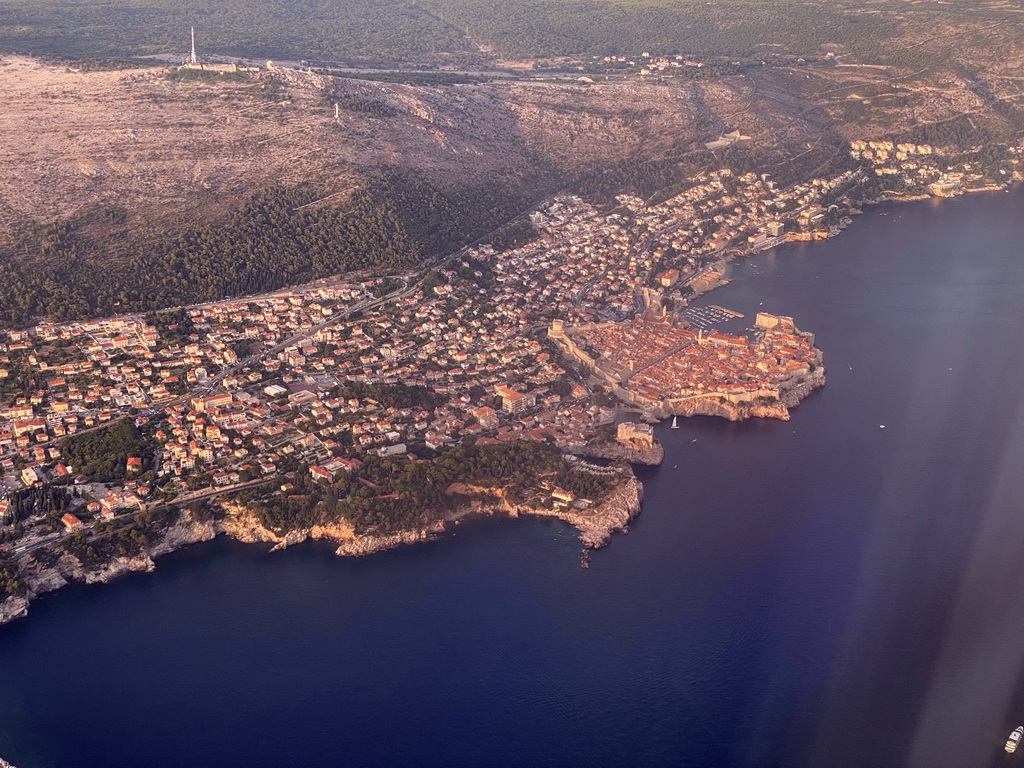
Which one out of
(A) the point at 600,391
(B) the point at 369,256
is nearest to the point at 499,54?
(B) the point at 369,256

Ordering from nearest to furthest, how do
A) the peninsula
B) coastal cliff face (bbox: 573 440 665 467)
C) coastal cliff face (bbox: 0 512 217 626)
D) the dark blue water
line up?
1. the dark blue water
2. coastal cliff face (bbox: 0 512 217 626)
3. the peninsula
4. coastal cliff face (bbox: 573 440 665 467)

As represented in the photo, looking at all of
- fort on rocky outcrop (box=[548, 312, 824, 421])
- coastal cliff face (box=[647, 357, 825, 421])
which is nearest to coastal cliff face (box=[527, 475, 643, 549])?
fort on rocky outcrop (box=[548, 312, 824, 421])

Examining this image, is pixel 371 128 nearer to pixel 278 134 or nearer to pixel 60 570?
pixel 278 134

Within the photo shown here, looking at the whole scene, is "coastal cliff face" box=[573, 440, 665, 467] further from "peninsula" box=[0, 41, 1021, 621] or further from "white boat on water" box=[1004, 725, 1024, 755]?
"white boat on water" box=[1004, 725, 1024, 755]

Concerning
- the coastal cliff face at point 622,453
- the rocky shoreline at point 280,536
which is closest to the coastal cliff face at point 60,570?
the rocky shoreline at point 280,536

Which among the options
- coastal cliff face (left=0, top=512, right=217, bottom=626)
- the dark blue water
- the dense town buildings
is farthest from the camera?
the dense town buildings

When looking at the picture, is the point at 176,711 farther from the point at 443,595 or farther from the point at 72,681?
the point at 443,595

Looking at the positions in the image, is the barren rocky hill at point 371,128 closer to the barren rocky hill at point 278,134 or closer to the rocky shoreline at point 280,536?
the barren rocky hill at point 278,134
